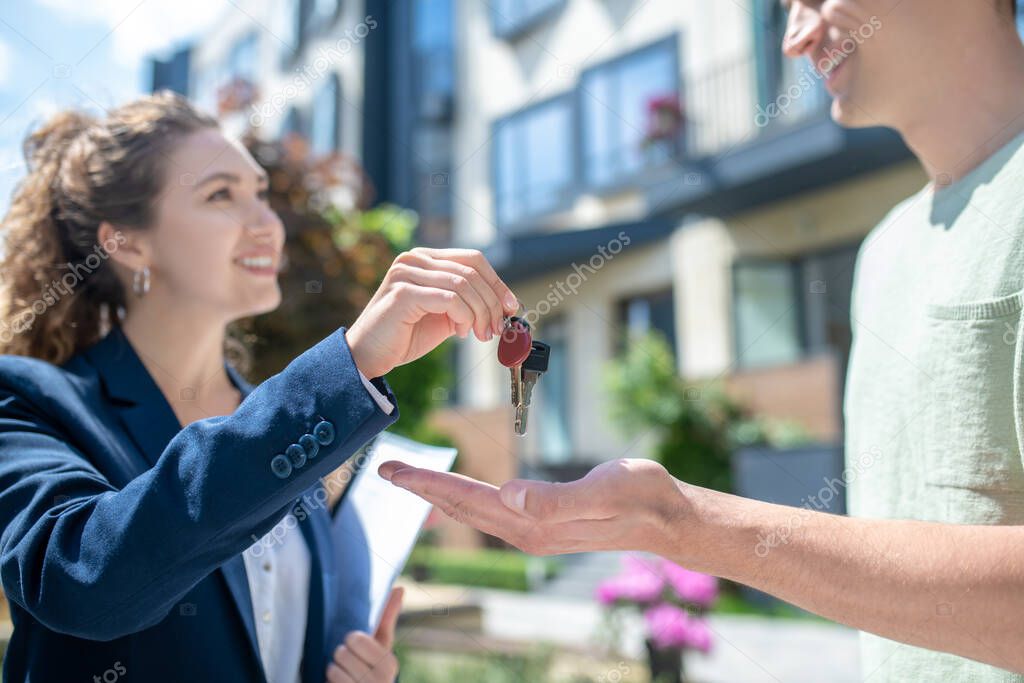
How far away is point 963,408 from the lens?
1447mm

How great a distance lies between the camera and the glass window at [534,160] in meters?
14.3

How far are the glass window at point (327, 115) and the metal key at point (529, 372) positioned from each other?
17184mm

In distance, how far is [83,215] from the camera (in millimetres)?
1920

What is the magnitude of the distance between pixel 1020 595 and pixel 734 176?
33.3 feet

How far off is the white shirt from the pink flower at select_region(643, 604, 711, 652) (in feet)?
10.9

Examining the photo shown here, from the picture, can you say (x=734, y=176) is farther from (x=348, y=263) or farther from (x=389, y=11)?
(x=389, y=11)

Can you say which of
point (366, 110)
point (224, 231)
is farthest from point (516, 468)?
point (224, 231)

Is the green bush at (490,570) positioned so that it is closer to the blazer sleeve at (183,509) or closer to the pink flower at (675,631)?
the pink flower at (675,631)

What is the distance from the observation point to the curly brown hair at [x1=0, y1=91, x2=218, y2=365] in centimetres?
191

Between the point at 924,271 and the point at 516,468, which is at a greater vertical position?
the point at 924,271

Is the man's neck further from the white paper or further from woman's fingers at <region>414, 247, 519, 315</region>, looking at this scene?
the white paper

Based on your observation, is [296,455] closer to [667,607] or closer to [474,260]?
[474,260]

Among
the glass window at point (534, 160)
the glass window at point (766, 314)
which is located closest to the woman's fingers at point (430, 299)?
the glass window at point (766, 314)

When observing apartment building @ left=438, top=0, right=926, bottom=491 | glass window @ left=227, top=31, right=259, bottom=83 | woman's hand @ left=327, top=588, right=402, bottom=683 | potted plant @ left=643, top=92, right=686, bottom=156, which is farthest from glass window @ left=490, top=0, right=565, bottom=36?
woman's hand @ left=327, top=588, right=402, bottom=683
